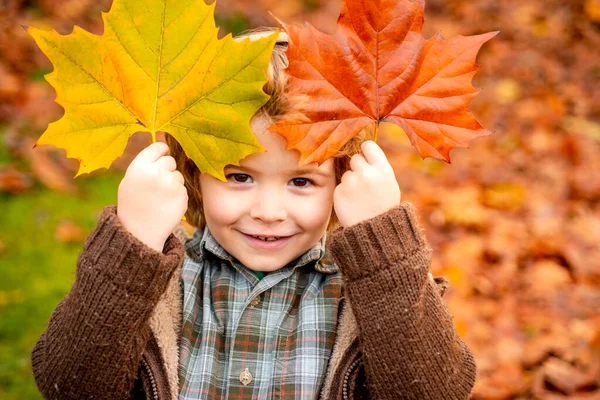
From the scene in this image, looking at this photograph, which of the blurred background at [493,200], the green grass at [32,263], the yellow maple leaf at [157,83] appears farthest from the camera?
the blurred background at [493,200]

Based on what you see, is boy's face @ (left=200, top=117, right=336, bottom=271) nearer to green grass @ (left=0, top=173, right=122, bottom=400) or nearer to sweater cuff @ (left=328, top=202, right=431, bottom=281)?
sweater cuff @ (left=328, top=202, right=431, bottom=281)

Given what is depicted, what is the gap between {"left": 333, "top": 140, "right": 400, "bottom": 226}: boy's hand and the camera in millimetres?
1637

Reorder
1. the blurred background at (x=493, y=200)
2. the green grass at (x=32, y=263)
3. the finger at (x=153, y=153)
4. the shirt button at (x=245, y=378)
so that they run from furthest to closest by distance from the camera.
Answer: the blurred background at (x=493, y=200)
the green grass at (x=32, y=263)
the shirt button at (x=245, y=378)
the finger at (x=153, y=153)

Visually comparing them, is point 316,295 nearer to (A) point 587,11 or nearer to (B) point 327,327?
(B) point 327,327

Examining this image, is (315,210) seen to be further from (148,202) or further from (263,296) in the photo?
(148,202)

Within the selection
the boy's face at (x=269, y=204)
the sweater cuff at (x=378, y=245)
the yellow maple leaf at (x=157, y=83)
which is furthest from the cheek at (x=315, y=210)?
the yellow maple leaf at (x=157, y=83)

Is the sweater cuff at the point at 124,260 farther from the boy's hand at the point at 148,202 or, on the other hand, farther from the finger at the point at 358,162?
the finger at the point at 358,162

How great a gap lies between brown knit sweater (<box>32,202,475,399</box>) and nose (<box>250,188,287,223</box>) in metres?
0.14

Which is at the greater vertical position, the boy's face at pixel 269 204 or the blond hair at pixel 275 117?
the blond hair at pixel 275 117

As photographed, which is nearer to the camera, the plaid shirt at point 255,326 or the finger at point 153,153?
the finger at point 153,153

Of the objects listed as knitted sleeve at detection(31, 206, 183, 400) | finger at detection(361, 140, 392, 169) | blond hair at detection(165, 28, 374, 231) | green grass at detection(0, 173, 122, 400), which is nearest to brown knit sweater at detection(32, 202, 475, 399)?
knitted sleeve at detection(31, 206, 183, 400)

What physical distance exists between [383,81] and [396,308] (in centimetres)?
52

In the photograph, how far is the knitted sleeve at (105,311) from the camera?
60.4 inches

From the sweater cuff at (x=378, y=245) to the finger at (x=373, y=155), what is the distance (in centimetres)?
11
